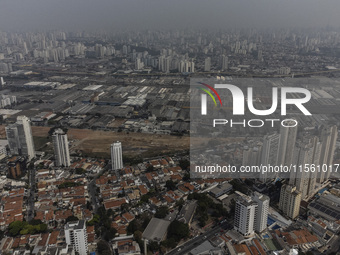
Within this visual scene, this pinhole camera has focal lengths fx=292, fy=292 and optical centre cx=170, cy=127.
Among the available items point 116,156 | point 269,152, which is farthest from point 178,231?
point 116,156

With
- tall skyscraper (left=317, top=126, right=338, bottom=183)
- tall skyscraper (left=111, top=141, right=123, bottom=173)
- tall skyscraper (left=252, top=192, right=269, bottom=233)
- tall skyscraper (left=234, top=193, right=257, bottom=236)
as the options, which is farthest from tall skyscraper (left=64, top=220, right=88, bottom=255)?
tall skyscraper (left=317, top=126, right=338, bottom=183)

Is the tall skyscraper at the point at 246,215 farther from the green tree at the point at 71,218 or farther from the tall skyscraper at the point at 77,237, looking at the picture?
the green tree at the point at 71,218

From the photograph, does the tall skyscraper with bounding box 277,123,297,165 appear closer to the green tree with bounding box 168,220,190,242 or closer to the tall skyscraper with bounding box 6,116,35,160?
the green tree with bounding box 168,220,190,242

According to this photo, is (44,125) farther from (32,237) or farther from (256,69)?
(256,69)

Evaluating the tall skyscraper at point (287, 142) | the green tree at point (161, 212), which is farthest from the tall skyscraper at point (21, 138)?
the tall skyscraper at point (287, 142)

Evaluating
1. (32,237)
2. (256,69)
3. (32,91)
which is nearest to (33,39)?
(32,91)

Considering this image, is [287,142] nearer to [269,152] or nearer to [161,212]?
[269,152]
